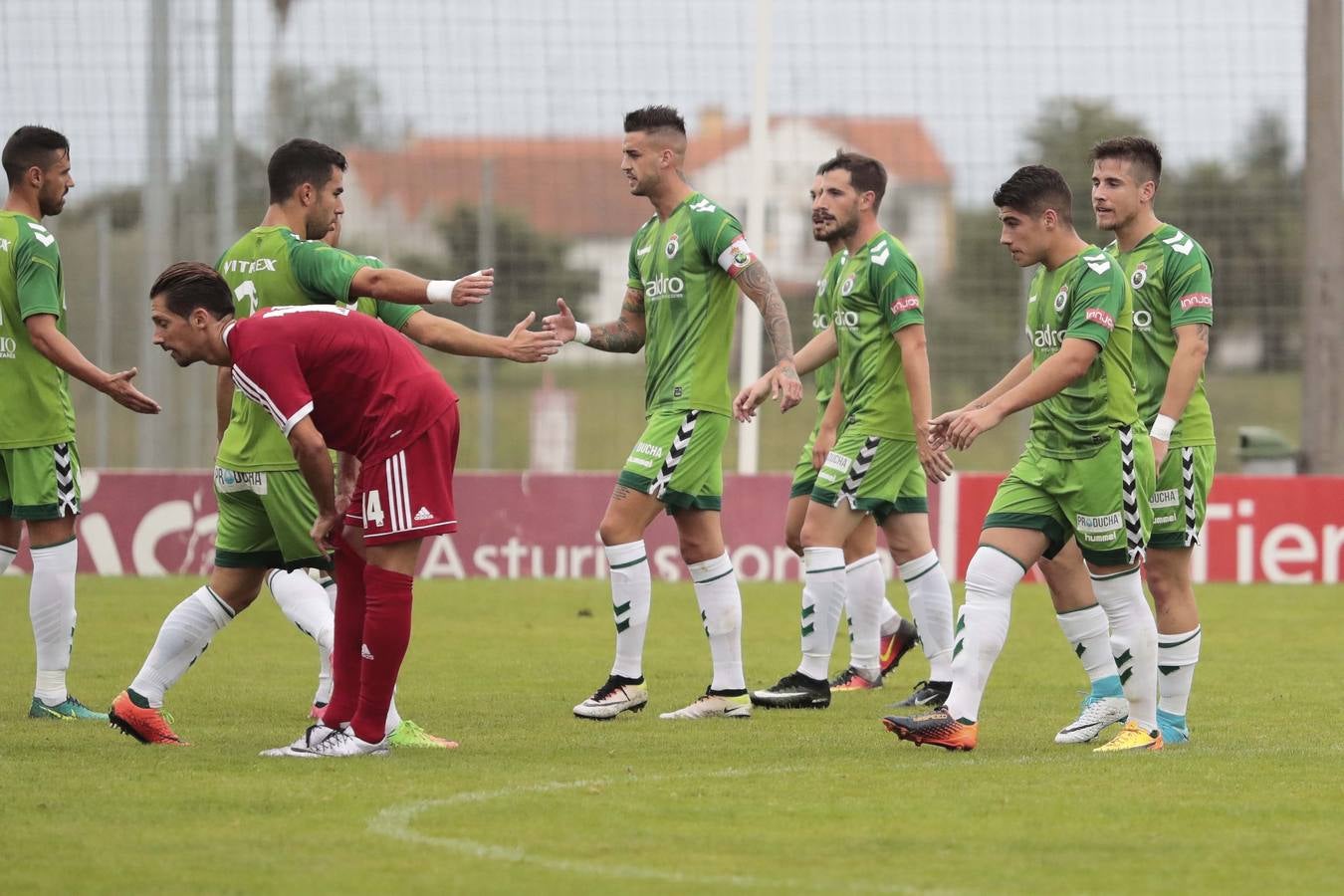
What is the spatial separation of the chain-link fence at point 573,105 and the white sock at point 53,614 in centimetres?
854

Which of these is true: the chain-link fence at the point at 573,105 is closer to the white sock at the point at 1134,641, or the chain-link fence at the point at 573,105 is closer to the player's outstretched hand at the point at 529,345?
the white sock at the point at 1134,641

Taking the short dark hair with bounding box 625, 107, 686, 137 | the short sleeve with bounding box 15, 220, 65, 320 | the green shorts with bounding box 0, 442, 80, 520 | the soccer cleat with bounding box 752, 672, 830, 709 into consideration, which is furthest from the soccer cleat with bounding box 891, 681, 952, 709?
the short sleeve with bounding box 15, 220, 65, 320

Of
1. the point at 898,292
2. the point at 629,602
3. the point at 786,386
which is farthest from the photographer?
the point at 898,292

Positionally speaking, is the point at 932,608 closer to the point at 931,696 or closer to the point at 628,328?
the point at 931,696

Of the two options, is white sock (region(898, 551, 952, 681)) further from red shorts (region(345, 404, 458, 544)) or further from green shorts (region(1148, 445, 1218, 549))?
red shorts (region(345, 404, 458, 544))

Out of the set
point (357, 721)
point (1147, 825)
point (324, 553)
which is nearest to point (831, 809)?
point (1147, 825)

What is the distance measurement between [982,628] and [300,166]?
3.11 meters

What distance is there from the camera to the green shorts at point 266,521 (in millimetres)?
7379

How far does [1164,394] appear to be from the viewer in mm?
7504

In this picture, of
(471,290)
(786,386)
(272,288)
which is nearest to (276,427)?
(272,288)

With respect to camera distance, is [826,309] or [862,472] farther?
[826,309]

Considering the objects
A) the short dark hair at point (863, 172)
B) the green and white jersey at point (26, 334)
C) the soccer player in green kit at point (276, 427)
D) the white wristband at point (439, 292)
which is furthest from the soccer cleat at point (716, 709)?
the green and white jersey at point (26, 334)

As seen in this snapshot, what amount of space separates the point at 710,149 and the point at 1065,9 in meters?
3.97

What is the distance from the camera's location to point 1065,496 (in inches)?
278
